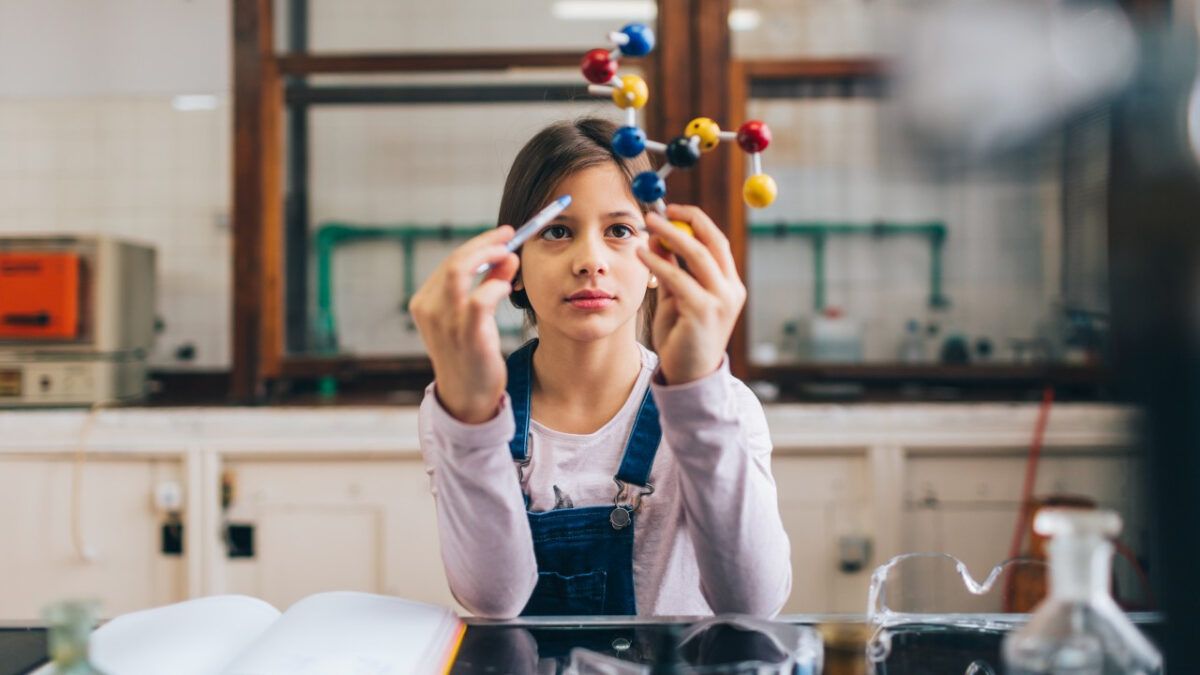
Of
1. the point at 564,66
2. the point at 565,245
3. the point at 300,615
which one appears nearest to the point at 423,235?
the point at 564,66

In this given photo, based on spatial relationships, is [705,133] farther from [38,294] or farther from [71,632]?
[38,294]

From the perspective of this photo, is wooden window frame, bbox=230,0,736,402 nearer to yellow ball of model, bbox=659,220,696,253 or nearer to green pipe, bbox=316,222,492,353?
green pipe, bbox=316,222,492,353

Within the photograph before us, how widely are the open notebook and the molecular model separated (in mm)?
413

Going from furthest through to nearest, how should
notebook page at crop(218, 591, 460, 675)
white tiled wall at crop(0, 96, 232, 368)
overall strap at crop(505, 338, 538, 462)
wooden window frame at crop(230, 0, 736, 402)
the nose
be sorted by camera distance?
1. white tiled wall at crop(0, 96, 232, 368)
2. wooden window frame at crop(230, 0, 736, 402)
3. overall strap at crop(505, 338, 538, 462)
4. the nose
5. notebook page at crop(218, 591, 460, 675)

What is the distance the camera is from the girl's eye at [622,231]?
3.49ft

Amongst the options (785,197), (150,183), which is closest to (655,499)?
(785,197)

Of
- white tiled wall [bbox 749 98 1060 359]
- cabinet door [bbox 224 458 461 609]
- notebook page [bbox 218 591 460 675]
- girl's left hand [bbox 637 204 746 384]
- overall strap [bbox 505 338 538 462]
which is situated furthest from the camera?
white tiled wall [bbox 749 98 1060 359]

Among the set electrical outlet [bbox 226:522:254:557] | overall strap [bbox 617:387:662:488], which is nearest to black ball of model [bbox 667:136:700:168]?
overall strap [bbox 617:387:662:488]

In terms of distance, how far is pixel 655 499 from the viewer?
1.12 meters

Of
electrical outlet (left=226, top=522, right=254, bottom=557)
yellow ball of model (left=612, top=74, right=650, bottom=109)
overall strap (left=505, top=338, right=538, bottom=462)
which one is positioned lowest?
electrical outlet (left=226, top=522, right=254, bottom=557)

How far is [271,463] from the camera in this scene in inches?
89.6

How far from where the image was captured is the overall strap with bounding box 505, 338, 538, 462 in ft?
3.67

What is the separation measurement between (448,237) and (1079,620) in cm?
229

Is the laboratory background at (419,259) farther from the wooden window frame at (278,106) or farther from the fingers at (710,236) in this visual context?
the fingers at (710,236)
